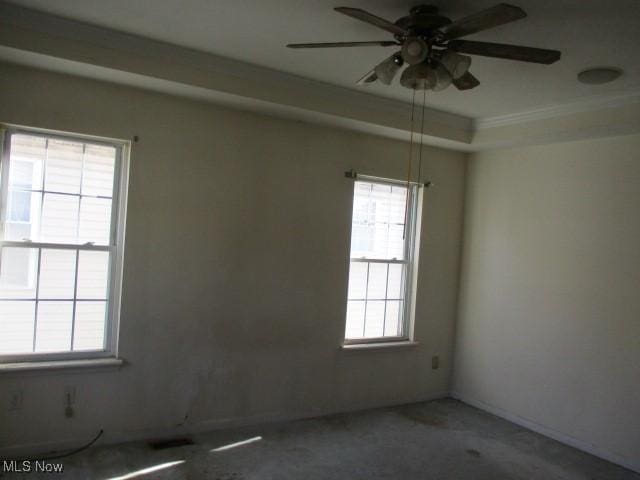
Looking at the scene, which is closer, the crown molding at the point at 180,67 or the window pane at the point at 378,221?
the crown molding at the point at 180,67

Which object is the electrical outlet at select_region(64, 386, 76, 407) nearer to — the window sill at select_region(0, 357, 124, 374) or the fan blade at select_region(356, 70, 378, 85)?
the window sill at select_region(0, 357, 124, 374)

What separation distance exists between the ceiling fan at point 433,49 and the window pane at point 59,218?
187 centimetres

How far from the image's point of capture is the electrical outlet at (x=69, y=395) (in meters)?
3.17

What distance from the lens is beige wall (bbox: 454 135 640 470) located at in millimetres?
3598

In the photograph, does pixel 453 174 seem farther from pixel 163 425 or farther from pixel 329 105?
pixel 163 425

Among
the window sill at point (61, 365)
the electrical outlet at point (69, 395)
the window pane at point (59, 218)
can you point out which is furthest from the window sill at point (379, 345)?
the window pane at point (59, 218)

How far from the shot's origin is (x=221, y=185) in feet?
11.9

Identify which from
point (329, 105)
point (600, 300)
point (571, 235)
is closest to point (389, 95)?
point (329, 105)

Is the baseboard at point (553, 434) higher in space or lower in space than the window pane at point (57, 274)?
lower

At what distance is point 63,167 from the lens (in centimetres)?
320

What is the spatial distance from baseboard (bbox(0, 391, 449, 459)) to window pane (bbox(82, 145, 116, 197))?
1.59m

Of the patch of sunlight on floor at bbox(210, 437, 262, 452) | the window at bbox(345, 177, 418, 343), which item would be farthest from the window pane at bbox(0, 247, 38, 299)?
the window at bbox(345, 177, 418, 343)

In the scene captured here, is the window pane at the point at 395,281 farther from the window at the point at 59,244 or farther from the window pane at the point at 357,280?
the window at the point at 59,244

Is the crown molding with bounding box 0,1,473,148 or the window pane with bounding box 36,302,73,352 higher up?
the crown molding with bounding box 0,1,473,148
